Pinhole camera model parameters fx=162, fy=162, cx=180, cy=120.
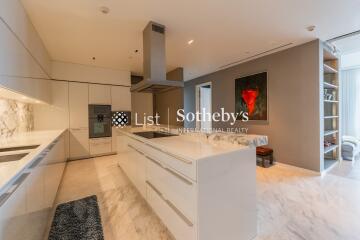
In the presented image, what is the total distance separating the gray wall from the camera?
299cm

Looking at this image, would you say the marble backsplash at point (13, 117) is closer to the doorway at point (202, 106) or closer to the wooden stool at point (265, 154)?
the wooden stool at point (265, 154)

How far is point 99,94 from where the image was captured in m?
4.49

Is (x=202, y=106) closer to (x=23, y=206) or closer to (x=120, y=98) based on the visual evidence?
(x=120, y=98)

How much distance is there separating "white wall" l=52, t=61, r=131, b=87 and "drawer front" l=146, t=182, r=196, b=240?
3.71 meters

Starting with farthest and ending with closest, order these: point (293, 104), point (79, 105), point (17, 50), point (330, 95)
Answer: point (79, 105), point (330, 95), point (293, 104), point (17, 50)

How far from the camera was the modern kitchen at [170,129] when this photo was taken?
133 cm

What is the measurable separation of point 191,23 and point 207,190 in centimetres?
232

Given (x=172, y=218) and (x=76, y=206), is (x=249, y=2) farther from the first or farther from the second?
(x=76, y=206)

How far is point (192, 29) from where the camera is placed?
8.54 feet

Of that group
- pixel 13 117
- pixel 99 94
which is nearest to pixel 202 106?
pixel 99 94

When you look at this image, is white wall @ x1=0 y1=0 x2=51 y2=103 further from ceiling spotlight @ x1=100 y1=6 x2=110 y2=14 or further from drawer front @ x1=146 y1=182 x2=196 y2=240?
drawer front @ x1=146 y1=182 x2=196 y2=240

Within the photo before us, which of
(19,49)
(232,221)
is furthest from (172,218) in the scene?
(19,49)

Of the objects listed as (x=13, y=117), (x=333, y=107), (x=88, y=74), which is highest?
(x=88, y=74)

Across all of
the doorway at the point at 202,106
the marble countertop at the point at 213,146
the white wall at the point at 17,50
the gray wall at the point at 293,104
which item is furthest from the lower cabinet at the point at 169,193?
the doorway at the point at 202,106
